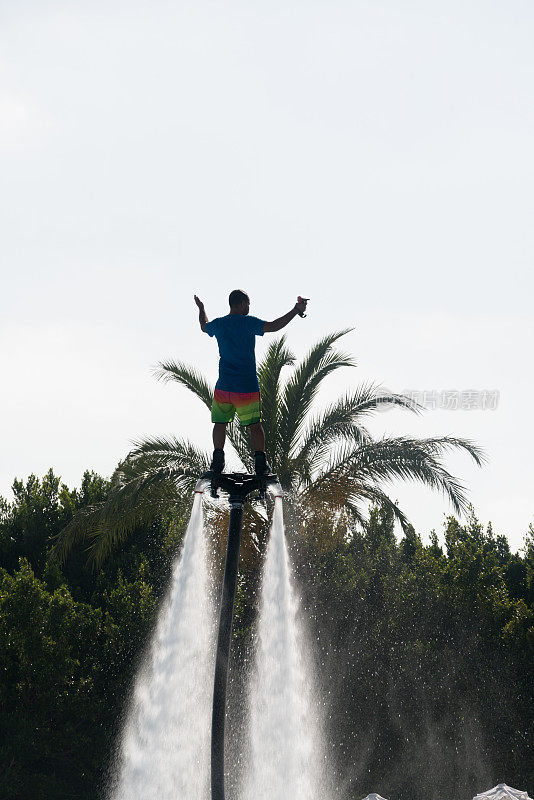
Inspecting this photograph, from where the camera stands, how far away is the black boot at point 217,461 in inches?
282

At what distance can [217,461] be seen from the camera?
7164 mm

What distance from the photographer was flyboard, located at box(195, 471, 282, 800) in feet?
23.3

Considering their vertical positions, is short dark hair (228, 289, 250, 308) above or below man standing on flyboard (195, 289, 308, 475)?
above

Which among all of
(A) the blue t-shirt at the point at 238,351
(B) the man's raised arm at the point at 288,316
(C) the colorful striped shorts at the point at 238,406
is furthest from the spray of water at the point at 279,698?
(B) the man's raised arm at the point at 288,316

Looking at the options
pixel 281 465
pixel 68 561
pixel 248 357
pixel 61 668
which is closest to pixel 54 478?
pixel 68 561

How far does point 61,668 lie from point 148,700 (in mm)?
10376

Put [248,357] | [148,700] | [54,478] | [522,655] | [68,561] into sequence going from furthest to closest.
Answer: [54,478]
[68,561]
[522,655]
[148,700]
[248,357]

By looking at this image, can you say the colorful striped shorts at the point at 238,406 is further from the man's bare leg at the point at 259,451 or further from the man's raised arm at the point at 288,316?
the man's raised arm at the point at 288,316

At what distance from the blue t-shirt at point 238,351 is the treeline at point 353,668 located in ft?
28.8

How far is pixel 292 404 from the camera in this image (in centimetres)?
1495

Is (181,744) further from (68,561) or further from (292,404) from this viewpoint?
(68,561)

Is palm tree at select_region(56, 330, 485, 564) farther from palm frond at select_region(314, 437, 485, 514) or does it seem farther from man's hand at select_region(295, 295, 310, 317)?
man's hand at select_region(295, 295, 310, 317)

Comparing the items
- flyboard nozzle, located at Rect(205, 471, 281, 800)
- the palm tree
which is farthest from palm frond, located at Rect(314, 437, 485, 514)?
flyboard nozzle, located at Rect(205, 471, 281, 800)

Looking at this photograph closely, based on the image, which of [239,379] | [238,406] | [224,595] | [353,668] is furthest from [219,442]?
[353,668]
